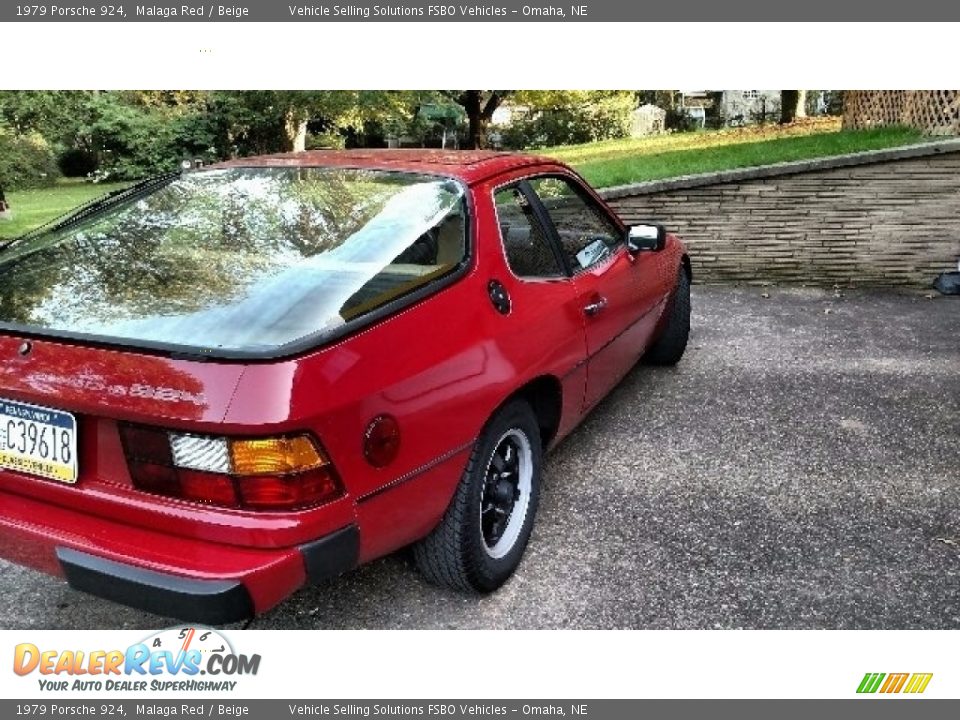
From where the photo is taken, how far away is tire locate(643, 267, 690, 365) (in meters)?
4.87

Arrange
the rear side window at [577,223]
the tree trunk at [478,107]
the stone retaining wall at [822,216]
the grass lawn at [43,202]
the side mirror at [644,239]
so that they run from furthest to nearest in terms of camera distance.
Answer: the tree trunk at [478,107]
the grass lawn at [43,202]
the stone retaining wall at [822,216]
the side mirror at [644,239]
the rear side window at [577,223]

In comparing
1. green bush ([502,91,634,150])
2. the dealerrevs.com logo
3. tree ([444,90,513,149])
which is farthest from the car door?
green bush ([502,91,634,150])

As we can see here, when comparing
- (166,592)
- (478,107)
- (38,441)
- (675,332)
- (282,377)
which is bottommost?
(675,332)

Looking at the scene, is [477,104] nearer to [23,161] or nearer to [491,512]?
[23,161]

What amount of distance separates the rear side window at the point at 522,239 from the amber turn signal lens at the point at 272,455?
1.21 metres

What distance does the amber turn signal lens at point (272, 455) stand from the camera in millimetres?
1877

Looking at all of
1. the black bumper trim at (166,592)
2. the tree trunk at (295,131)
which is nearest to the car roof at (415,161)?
the black bumper trim at (166,592)

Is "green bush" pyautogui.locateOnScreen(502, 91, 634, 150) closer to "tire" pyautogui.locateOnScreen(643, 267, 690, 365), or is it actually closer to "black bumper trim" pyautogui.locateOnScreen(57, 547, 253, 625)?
"tire" pyautogui.locateOnScreen(643, 267, 690, 365)

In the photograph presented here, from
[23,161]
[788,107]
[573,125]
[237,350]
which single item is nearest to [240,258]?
[237,350]

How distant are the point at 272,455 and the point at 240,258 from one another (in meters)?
0.88

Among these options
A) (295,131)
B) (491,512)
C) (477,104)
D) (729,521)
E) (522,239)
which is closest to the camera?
(491,512)

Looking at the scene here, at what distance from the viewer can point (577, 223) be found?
146 inches

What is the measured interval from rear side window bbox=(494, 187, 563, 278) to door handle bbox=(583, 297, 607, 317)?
0.67 feet

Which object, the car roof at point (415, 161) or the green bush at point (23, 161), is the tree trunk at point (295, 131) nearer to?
the green bush at point (23, 161)
